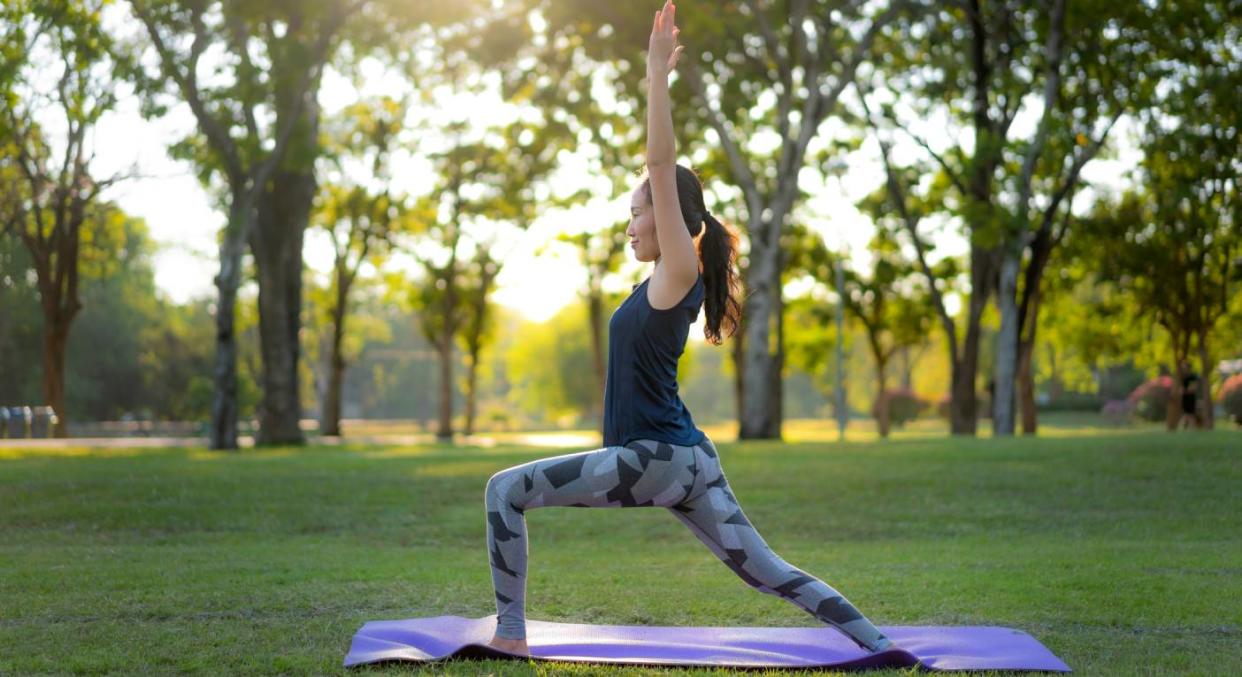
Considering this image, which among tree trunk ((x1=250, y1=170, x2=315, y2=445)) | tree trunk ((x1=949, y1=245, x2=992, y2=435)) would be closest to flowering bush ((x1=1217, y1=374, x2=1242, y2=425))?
tree trunk ((x1=949, y1=245, x2=992, y2=435))

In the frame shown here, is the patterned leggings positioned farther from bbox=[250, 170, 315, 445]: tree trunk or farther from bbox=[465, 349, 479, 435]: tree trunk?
bbox=[465, 349, 479, 435]: tree trunk

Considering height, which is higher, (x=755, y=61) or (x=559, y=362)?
(x=755, y=61)

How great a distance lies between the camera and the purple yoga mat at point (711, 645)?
6.23 meters

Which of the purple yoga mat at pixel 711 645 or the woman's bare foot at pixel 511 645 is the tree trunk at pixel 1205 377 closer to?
the purple yoga mat at pixel 711 645

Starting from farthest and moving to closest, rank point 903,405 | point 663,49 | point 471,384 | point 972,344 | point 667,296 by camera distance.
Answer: point 903,405
point 471,384
point 972,344
point 667,296
point 663,49

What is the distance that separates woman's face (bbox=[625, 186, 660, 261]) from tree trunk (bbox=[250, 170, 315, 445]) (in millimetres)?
23257

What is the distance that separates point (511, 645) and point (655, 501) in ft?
3.45

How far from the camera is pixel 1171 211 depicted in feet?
111

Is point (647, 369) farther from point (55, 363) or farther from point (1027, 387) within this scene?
point (55, 363)

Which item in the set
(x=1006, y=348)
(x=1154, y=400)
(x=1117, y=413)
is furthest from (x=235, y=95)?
(x=1117, y=413)

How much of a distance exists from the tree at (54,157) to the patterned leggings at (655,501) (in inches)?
778

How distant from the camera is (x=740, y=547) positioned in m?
5.77

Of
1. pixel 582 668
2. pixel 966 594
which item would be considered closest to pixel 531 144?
pixel 966 594

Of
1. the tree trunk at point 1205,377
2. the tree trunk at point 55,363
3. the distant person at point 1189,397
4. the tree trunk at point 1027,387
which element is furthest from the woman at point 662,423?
the tree trunk at point 1205,377
